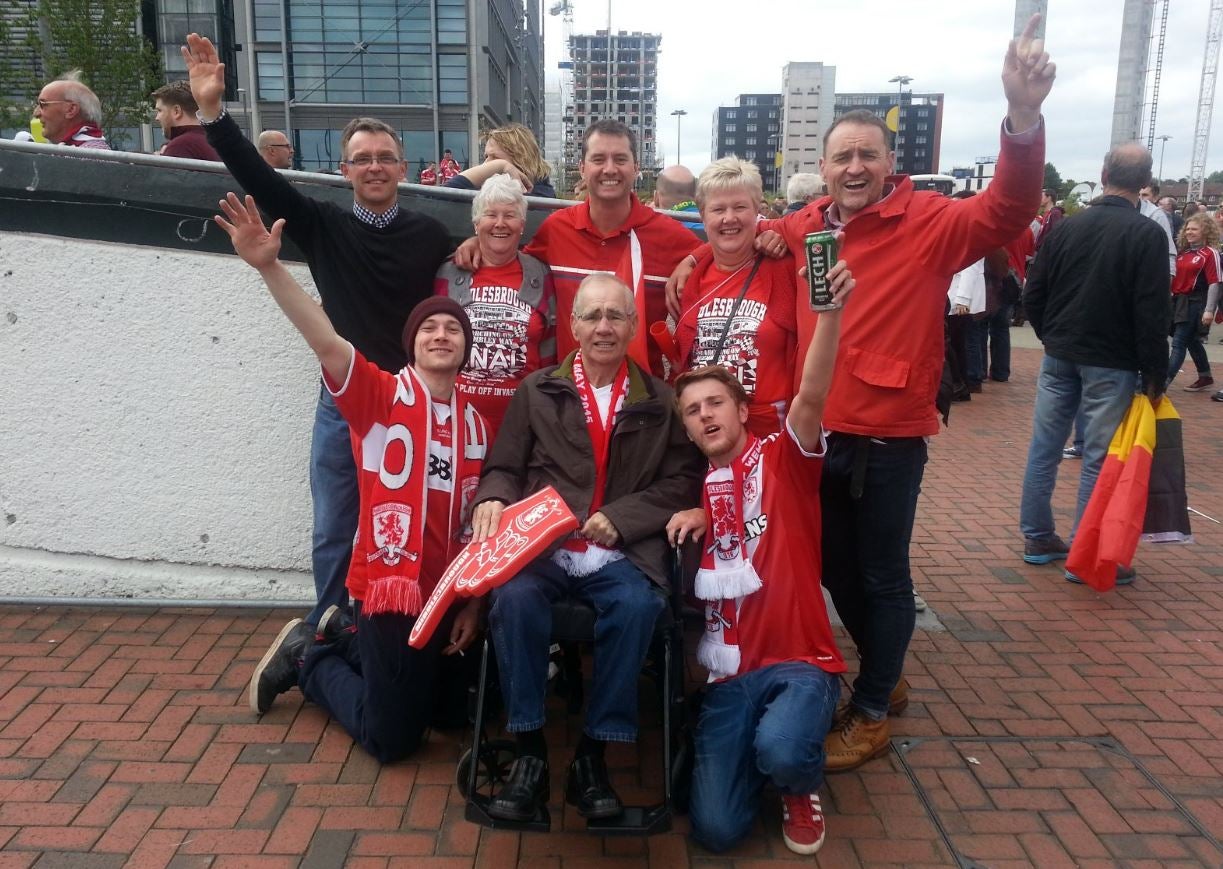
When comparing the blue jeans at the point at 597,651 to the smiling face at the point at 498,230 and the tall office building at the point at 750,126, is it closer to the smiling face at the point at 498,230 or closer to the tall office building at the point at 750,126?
the smiling face at the point at 498,230

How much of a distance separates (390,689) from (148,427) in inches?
77.5

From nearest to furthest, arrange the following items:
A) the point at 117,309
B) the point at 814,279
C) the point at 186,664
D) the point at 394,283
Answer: the point at 814,279
the point at 394,283
the point at 186,664
the point at 117,309

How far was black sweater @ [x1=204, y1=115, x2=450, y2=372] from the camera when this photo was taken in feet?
11.3

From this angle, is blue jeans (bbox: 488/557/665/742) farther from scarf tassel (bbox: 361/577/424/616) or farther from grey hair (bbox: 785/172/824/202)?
grey hair (bbox: 785/172/824/202)

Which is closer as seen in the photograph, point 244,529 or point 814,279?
point 814,279

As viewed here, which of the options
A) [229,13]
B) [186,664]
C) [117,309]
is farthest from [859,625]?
[229,13]

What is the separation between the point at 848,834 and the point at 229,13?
43183 mm

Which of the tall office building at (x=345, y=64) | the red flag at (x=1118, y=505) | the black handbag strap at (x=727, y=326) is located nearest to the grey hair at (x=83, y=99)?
the black handbag strap at (x=727, y=326)

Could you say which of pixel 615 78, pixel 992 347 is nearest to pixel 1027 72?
pixel 992 347

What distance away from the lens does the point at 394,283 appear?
11.4ft

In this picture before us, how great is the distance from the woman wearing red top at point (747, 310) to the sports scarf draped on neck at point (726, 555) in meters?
0.25

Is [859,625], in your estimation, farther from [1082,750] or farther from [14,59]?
[14,59]

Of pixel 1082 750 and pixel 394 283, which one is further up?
pixel 394 283

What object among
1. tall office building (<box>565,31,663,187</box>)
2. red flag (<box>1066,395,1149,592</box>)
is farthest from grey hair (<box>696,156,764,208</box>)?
tall office building (<box>565,31,663,187</box>)
